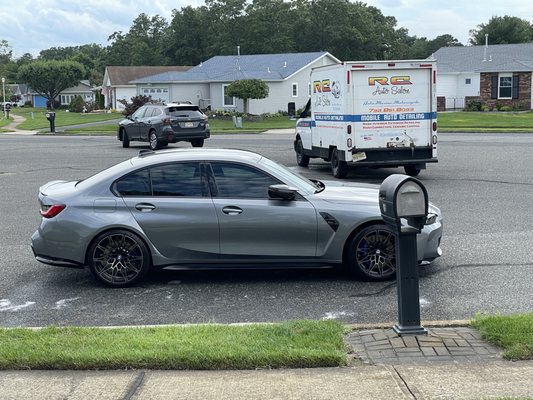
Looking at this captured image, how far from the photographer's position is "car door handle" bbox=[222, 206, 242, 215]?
764cm

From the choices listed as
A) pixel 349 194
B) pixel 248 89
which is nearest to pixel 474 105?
pixel 248 89

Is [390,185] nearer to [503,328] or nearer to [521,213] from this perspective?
[503,328]

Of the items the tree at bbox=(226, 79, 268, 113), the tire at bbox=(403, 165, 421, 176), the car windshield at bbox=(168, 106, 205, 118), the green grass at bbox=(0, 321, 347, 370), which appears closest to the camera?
the green grass at bbox=(0, 321, 347, 370)

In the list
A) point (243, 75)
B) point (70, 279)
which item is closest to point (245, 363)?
point (70, 279)

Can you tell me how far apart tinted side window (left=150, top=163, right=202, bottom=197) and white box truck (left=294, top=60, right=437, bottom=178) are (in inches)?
335

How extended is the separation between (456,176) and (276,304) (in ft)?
36.2

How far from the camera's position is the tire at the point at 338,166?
652 inches

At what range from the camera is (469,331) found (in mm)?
5781

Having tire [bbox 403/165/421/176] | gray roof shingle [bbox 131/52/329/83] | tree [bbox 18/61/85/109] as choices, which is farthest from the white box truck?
tree [bbox 18/61/85/109]

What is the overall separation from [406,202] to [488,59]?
53.2 meters

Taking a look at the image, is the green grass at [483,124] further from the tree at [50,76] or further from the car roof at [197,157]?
the tree at [50,76]

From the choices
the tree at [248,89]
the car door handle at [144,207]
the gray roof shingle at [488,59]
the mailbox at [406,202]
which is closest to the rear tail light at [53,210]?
the car door handle at [144,207]

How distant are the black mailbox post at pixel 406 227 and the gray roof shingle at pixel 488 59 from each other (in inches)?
1955

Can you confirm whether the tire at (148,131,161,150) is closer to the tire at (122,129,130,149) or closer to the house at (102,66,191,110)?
the tire at (122,129,130,149)
